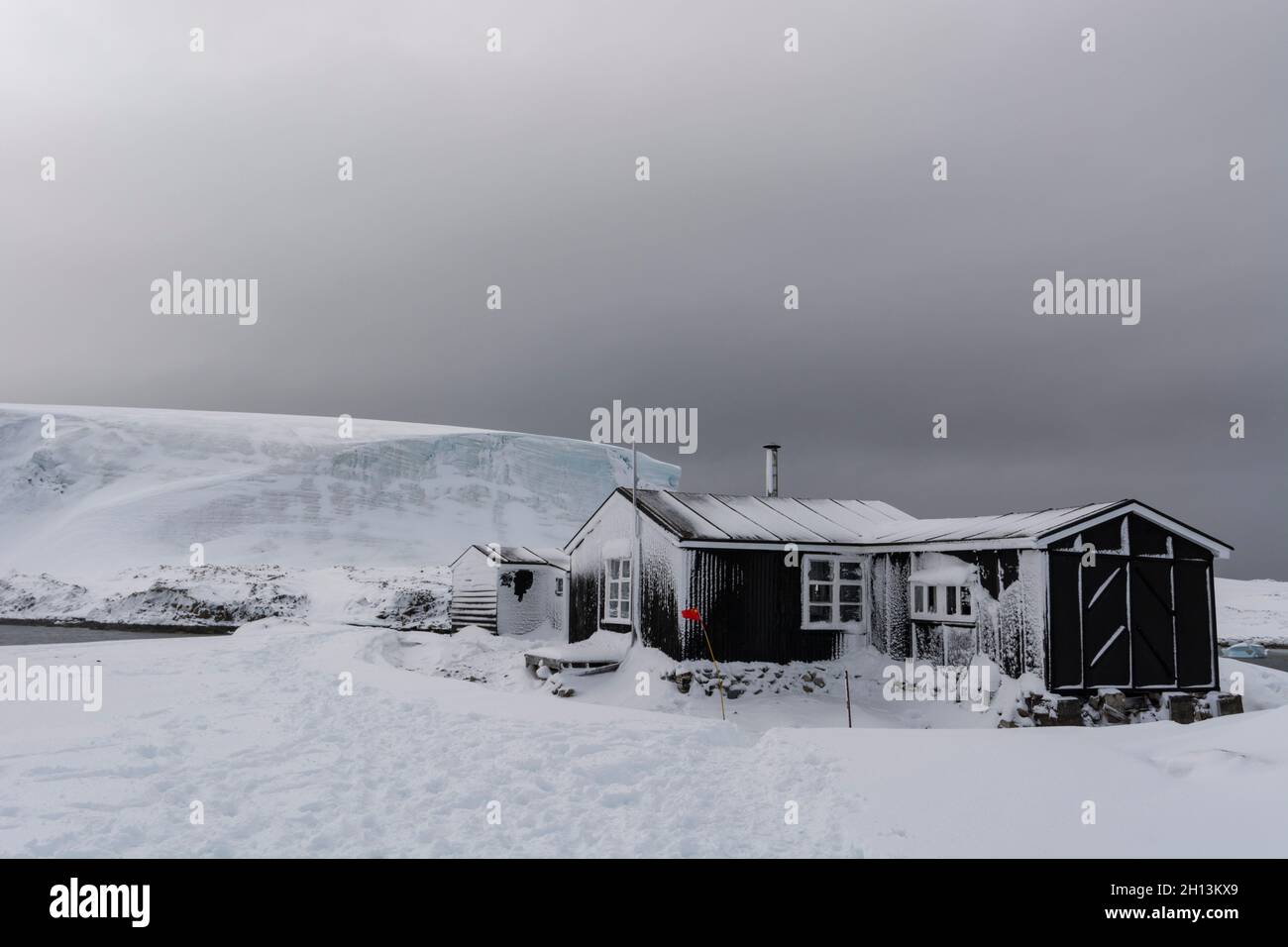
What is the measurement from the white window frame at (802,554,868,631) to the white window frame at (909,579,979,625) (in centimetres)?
125

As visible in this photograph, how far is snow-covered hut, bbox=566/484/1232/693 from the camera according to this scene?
1535cm

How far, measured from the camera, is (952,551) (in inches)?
669

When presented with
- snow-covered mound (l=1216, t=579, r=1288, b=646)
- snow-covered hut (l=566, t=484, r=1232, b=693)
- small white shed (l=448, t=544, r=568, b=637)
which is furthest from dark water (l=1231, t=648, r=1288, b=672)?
small white shed (l=448, t=544, r=568, b=637)

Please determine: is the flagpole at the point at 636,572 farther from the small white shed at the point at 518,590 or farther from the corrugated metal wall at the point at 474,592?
the corrugated metal wall at the point at 474,592

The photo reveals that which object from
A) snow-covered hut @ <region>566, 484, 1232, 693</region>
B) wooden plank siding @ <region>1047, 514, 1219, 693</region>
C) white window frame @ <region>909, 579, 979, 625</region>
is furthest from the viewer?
white window frame @ <region>909, 579, 979, 625</region>

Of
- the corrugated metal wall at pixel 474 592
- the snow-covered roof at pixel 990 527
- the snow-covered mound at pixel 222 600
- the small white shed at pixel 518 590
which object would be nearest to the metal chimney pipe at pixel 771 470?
the snow-covered roof at pixel 990 527

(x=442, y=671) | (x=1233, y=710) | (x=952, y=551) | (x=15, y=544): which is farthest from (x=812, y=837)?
(x=15, y=544)

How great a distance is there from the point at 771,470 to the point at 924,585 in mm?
Result: 6193

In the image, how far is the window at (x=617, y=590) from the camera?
20.3m

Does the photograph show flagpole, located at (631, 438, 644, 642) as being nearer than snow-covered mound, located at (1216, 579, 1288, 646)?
Yes

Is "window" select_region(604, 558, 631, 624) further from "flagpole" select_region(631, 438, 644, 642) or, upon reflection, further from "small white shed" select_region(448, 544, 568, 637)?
→ "small white shed" select_region(448, 544, 568, 637)

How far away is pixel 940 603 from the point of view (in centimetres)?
1722

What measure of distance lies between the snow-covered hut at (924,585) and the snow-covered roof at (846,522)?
5cm
